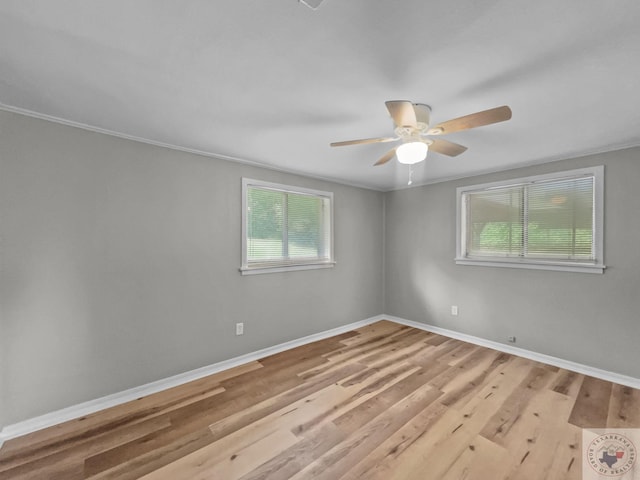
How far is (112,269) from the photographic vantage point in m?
2.28

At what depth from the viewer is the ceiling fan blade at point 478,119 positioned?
1442 mm

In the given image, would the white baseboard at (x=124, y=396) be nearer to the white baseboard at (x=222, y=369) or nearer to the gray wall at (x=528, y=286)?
the white baseboard at (x=222, y=369)

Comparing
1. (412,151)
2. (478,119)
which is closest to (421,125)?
(412,151)

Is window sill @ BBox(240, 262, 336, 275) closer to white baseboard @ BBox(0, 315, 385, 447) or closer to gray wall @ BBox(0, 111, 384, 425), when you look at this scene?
gray wall @ BBox(0, 111, 384, 425)

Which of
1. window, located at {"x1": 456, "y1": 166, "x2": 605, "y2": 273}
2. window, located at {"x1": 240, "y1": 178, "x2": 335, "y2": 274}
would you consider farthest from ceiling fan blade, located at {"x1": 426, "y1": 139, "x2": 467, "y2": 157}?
window, located at {"x1": 240, "y1": 178, "x2": 335, "y2": 274}

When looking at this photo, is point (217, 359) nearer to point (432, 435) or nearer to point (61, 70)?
point (432, 435)

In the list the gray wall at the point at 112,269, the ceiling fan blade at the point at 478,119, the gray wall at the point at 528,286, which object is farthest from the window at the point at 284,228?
the ceiling fan blade at the point at 478,119

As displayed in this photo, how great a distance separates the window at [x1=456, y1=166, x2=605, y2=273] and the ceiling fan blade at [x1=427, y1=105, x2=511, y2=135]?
218 centimetres

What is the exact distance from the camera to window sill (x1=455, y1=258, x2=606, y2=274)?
279cm

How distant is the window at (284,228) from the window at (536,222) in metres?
1.91

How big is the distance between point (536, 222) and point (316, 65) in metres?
3.21

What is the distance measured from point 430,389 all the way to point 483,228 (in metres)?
2.25

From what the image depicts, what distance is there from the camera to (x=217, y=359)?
2.87m

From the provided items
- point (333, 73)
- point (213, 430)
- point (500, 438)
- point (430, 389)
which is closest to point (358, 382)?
point (430, 389)
